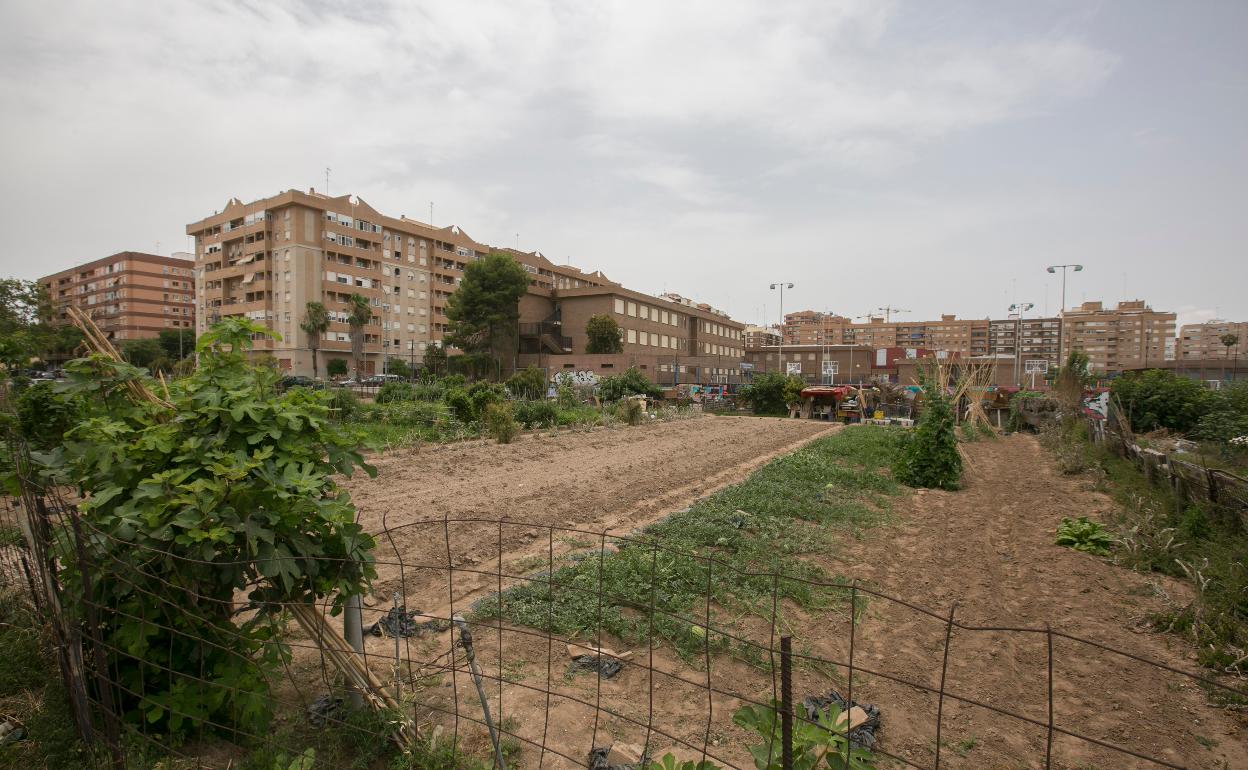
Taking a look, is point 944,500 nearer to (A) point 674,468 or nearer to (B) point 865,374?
(A) point 674,468

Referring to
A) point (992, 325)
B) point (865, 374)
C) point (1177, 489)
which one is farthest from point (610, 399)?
point (992, 325)

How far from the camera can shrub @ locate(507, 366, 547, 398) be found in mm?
25938

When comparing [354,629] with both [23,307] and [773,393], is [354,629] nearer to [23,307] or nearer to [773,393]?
[23,307]

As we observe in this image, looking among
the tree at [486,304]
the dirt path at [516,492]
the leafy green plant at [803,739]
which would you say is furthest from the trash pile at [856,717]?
the tree at [486,304]

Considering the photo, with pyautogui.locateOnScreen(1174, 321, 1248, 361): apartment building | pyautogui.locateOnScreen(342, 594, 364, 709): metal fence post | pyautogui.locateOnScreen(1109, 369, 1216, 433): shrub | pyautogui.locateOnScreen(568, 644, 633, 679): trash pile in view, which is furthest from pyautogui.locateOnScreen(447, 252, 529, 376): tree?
pyautogui.locateOnScreen(1174, 321, 1248, 361): apartment building

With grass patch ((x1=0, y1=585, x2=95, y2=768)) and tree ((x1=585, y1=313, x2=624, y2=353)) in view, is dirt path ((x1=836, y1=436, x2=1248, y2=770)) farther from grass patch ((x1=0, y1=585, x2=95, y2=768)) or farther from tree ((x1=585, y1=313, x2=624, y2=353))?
tree ((x1=585, y1=313, x2=624, y2=353))

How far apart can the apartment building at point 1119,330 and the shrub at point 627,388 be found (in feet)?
339

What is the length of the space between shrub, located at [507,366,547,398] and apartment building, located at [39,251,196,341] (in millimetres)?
70204

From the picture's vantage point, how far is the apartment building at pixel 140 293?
246 feet

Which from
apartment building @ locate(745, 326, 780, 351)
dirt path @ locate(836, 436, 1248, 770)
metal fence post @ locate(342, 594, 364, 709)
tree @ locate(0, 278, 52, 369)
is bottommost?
dirt path @ locate(836, 436, 1248, 770)

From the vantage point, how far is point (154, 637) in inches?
105

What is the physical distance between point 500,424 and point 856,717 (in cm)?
1226

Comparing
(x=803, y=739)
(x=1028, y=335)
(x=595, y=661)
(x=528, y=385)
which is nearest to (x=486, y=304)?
(x=528, y=385)

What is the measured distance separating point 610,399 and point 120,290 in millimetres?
82989
